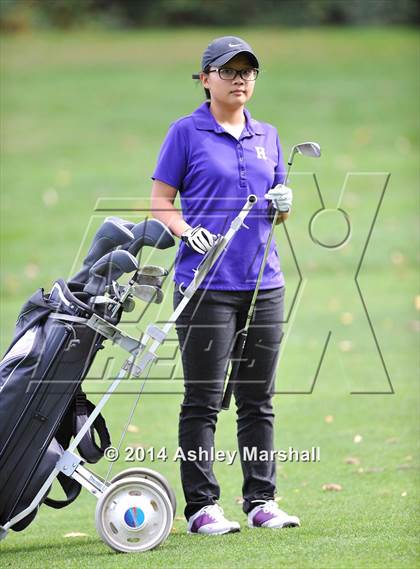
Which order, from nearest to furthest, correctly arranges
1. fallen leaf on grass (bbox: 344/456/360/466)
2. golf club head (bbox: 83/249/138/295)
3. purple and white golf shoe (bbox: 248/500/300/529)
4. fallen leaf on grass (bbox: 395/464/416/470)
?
golf club head (bbox: 83/249/138/295) → purple and white golf shoe (bbox: 248/500/300/529) → fallen leaf on grass (bbox: 395/464/416/470) → fallen leaf on grass (bbox: 344/456/360/466)

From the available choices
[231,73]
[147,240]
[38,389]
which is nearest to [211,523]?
[38,389]

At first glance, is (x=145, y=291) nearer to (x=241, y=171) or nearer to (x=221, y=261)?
(x=221, y=261)

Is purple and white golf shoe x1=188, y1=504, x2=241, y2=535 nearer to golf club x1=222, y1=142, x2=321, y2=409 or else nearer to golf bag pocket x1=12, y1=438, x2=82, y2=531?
golf club x1=222, y1=142, x2=321, y2=409

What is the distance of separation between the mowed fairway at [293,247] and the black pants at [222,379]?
0.21 meters

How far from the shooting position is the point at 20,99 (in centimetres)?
2333

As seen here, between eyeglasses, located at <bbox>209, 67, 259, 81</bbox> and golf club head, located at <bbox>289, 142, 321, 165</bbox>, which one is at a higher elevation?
eyeglasses, located at <bbox>209, 67, 259, 81</bbox>

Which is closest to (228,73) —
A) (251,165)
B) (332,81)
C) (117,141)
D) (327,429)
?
(251,165)

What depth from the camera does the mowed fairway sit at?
460 centimetres

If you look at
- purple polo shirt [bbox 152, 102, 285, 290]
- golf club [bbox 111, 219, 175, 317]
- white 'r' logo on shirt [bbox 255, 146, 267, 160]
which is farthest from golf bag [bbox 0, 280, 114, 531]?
white 'r' logo on shirt [bbox 255, 146, 267, 160]

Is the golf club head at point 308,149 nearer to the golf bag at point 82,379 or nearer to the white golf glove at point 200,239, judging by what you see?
the golf bag at point 82,379

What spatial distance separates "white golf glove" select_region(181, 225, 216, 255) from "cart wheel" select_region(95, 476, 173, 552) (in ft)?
2.74

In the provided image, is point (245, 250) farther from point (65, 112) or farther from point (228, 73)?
point (65, 112)

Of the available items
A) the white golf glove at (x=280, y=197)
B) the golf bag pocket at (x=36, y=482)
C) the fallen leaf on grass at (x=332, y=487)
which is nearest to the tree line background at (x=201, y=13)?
the fallen leaf on grass at (x=332, y=487)

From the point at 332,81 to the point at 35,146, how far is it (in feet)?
23.9
